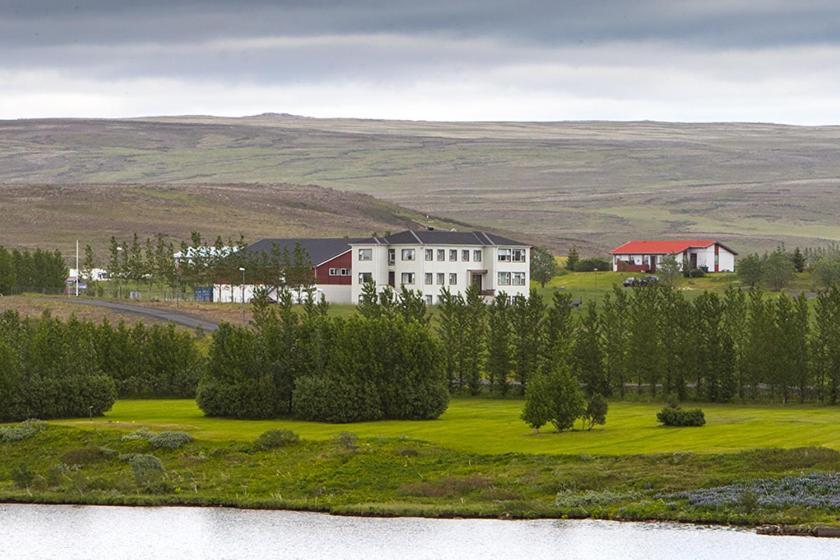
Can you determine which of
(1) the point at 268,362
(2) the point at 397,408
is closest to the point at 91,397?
(1) the point at 268,362

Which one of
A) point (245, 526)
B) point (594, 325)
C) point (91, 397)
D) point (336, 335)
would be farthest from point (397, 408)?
point (245, 526)

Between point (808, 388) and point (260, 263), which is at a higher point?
point (260, 263)

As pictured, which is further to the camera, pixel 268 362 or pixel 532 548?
pixel 268 362

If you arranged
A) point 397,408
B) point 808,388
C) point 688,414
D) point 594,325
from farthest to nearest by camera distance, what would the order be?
1. point 594,325
2. point 808,388
3. point 397,408
4. point 688,414

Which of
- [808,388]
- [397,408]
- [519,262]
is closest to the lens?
[397,408]

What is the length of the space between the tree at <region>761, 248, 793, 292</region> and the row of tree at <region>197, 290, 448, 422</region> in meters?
72.1

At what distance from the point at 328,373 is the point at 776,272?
77.5m

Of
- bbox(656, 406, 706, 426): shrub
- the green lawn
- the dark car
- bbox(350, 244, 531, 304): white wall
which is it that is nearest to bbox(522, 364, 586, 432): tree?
the green lawn

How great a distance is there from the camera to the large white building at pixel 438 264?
146125 mm

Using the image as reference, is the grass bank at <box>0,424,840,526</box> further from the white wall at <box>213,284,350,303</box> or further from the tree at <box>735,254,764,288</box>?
the tree at <box>735,254,764,288</box>

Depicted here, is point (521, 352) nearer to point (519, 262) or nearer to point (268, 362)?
point (268, 362)

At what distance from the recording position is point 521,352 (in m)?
101

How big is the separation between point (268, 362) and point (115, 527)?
31.0 metres

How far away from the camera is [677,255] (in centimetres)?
17712
